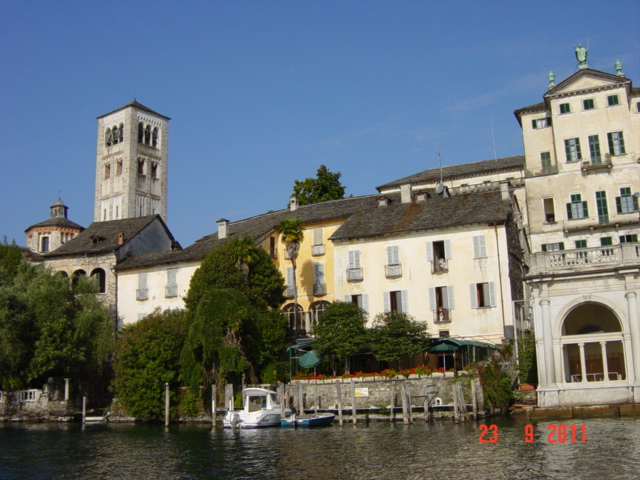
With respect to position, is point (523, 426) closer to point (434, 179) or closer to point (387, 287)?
point (387, 287)

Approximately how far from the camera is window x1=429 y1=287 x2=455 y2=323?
155 feet

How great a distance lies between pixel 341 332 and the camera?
43.9 metres

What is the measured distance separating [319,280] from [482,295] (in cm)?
1348

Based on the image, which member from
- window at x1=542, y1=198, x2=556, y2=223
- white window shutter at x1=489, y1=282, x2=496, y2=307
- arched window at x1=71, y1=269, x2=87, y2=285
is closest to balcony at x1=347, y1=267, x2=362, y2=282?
white window shutter at x1=489, y1=282, x2=496, y2=307

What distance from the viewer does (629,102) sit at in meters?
56.7

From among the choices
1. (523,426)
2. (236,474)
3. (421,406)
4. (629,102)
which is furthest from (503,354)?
(629,102)

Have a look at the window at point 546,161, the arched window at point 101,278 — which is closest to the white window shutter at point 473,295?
the window at point 546,161

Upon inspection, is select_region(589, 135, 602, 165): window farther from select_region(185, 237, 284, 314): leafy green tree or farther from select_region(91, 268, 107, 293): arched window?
select_region(91, 268, 107, 293): arched window

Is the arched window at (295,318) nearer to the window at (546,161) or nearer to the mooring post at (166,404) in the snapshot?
the mooring post at (166,404)

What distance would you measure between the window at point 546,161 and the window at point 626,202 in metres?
5.89

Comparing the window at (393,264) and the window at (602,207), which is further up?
the window at (602,207)

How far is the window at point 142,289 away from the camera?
5975cm

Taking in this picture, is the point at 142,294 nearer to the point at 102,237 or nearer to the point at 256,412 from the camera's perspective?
the point at 102,237

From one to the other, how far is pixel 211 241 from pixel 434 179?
2303 centimetres
